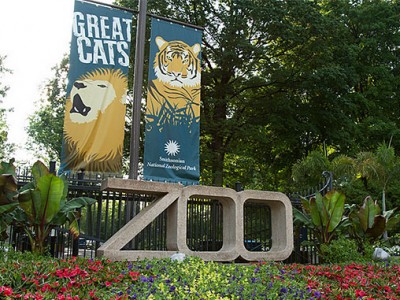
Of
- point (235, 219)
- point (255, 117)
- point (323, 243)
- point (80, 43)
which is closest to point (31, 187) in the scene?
point (80, 43)

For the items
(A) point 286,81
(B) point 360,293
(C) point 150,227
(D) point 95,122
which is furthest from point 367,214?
(A) point 286,81

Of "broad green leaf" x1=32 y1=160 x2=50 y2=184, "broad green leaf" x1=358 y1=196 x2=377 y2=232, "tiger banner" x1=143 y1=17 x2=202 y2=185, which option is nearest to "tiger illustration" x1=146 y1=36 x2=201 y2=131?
"tiger banner" x1=143 y1=17 x2=202 y2=185

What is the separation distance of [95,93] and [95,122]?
65 cm

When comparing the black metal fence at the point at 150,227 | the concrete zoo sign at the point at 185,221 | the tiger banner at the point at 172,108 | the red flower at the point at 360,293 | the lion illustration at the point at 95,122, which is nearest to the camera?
the red flower at the point at 360,293

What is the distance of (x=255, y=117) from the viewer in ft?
72.8

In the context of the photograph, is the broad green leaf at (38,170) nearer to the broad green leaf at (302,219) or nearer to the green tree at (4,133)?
the broad green leaf at (302,219)

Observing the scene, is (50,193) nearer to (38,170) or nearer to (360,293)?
(38,170)

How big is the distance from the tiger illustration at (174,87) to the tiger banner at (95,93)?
2.40 ft

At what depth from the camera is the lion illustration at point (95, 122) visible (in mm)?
9500

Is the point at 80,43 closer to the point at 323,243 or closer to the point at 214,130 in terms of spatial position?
the point at 323,243

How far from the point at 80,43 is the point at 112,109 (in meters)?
1.54

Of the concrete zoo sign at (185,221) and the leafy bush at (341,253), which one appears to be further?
the leafy bush at (341,253)

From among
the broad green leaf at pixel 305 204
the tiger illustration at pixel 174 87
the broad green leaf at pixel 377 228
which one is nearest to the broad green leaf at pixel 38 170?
the tiger illustration at pixel 174 87

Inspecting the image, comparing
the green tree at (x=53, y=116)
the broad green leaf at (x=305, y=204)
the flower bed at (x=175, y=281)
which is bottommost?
the flower bed at (x=175, y=281)
